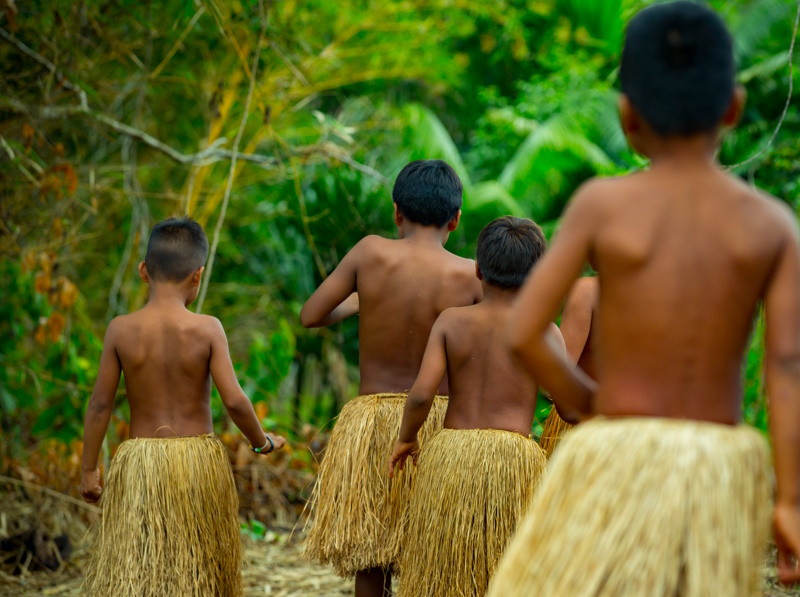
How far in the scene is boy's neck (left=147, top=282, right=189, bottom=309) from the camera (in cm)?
325

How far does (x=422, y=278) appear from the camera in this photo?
134 inches

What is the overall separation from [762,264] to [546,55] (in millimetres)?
10630

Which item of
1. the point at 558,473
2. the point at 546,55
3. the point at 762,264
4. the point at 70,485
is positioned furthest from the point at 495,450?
the point at 546,55

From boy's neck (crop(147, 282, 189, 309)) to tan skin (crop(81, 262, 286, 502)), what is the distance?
2 centimetres

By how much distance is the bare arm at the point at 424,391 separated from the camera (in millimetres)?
2908

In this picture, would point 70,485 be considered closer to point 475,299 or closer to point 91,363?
point 91,363

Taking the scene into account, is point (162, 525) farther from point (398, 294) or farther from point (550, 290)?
point (550, 290)

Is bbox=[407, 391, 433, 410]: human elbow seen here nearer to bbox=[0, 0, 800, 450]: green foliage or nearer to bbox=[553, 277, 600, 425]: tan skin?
bbox=[553, 277, 600, 425]: tan skin

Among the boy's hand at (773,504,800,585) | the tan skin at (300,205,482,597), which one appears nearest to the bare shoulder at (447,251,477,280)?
the tan skin at (300,205,482,597)

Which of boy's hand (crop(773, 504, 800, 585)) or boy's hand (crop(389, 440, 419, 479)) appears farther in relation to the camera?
boy's hand (crop(389, 440, 419, 479))

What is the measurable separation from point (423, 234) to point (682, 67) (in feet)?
5.81

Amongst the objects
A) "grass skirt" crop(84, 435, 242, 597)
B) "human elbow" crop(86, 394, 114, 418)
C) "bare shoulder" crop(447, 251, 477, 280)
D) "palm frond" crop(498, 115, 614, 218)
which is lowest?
"grass skirt" crop(84, 435, 242, 597)

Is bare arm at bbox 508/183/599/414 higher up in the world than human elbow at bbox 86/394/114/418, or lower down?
higher up

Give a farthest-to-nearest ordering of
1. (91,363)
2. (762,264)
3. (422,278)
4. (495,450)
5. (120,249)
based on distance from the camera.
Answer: (120,249) → (91,363) → (422,278) → (495,450) → (762,264)
